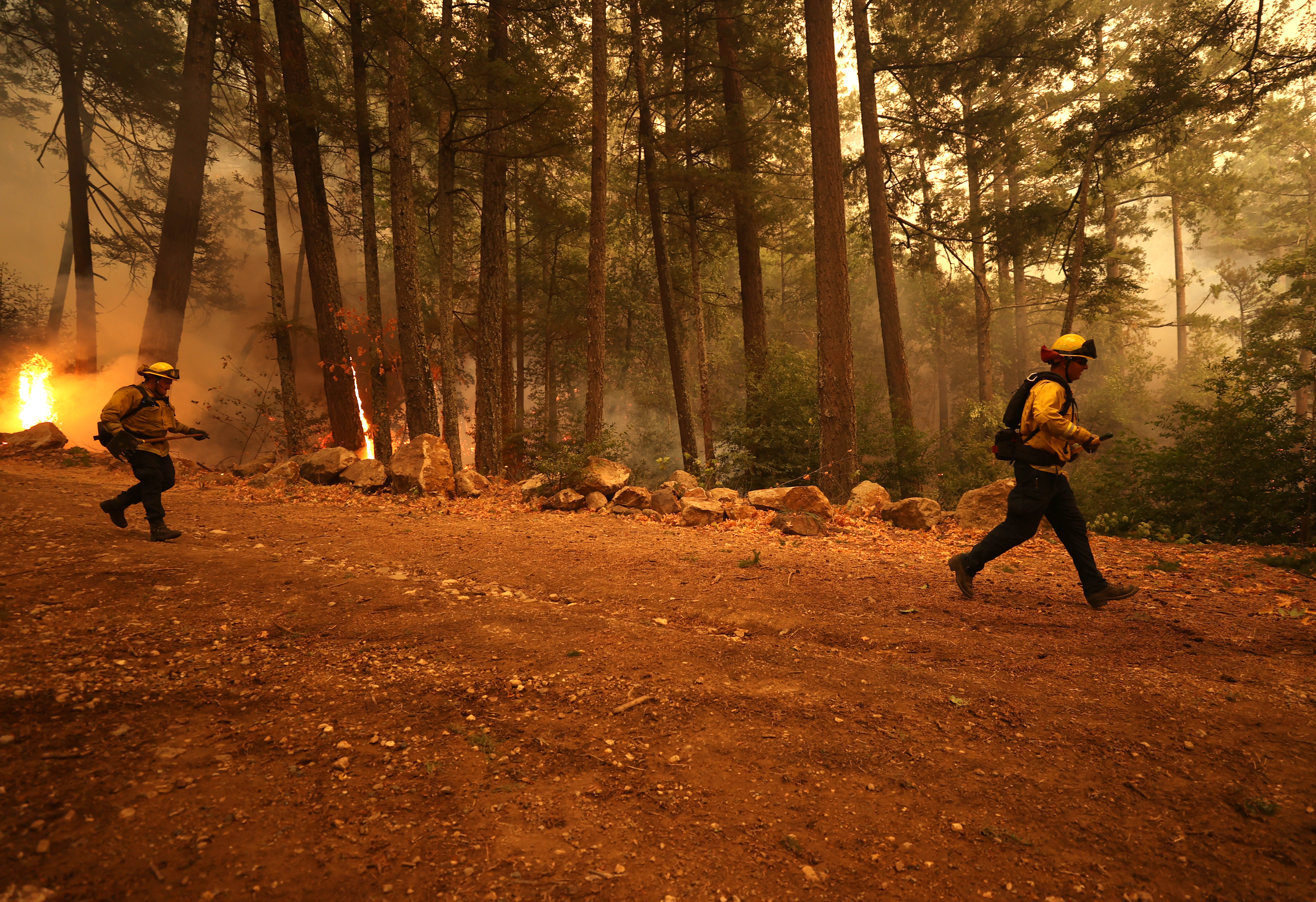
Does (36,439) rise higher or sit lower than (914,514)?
higher

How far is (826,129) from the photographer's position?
436 inches

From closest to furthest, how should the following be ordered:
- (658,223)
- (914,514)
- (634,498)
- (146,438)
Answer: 1. (146,438)
2. (914,514)
3. (634,498)
4. (658,223)

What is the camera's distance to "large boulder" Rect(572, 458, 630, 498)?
414 inches

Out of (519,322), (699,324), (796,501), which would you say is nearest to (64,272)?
(519,322)

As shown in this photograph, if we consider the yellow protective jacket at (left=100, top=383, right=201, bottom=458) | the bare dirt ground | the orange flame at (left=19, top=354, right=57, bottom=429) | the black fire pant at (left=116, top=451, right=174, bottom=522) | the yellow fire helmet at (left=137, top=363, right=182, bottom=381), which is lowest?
the bare dirt ground

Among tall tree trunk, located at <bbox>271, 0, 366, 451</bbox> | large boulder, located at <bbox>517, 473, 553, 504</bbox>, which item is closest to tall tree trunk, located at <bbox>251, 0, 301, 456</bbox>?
tall tree trunk, located at <bbox>271, 0, 366, 451</bbox>

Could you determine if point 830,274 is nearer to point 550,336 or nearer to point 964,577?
point 964,577

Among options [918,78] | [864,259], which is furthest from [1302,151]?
[918,78]

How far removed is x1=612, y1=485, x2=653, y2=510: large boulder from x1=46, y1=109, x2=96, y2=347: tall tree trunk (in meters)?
19.0

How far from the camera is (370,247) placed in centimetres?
1420

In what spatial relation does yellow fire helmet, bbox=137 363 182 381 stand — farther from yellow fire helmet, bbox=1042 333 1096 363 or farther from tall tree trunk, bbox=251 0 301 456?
yellow fire helmet, bbox=1042 333 1096 363

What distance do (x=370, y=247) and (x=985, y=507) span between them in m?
14.3

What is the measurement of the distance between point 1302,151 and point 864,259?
2083cm

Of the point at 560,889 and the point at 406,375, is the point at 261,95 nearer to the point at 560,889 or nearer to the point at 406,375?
the point at 406,375
